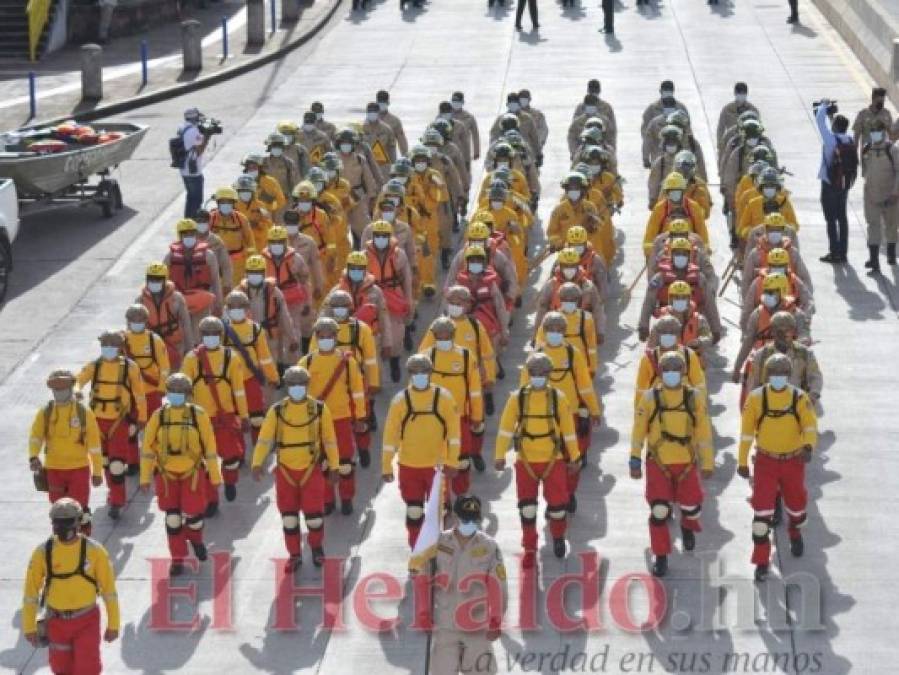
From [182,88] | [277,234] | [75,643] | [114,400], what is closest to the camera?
[75,643]

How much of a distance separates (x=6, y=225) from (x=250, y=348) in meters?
7.58

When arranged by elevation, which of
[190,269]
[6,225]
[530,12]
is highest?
[190,269]

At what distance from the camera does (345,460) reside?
18344 mm

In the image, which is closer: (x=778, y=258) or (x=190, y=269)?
(x=778, y=258)

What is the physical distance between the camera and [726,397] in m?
21.4

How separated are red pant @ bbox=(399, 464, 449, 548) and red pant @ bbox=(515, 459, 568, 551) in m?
0.72

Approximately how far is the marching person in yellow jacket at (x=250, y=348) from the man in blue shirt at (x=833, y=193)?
926 cm

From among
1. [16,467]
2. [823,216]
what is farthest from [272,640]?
[823,216]

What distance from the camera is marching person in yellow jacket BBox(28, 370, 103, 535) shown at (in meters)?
17.1

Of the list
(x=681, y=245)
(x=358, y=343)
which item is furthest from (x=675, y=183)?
(x=358, y=343)

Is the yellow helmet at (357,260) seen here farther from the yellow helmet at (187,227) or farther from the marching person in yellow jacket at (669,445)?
the marching person in yellow jacket at (669,445)

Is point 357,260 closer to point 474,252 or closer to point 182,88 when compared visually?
point 474,252

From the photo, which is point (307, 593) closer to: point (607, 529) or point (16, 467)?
point (607, 529)

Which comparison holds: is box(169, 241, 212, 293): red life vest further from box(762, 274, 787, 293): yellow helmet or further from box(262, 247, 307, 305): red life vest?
box(762, 274, 787, 293): yellow helmet
